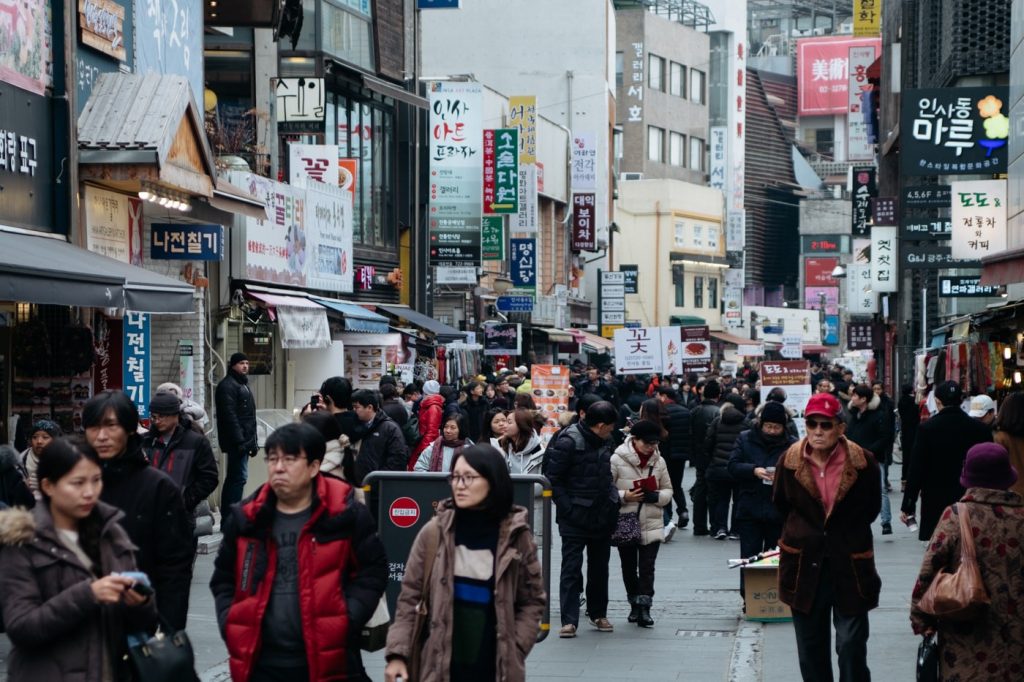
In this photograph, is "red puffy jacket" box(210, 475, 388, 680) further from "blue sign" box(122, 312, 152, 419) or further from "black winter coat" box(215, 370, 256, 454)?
"blue sign" box(122, 312, 152, 419)

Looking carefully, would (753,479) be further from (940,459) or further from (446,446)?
(446,446)

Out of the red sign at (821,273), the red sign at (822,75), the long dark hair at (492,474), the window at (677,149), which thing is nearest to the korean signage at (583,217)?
the window at (677,149)

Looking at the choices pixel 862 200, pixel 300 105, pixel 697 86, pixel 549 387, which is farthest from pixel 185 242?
pixel 697 86

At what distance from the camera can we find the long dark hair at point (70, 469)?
17.9 ft

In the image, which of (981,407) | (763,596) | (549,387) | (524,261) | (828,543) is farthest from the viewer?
(524,261)

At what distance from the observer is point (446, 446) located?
1234cm

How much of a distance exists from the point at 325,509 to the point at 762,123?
299 feet

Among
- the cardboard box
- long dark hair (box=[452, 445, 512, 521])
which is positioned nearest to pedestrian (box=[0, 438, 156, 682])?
long dark hair (box=[452, 445, 512, 521])

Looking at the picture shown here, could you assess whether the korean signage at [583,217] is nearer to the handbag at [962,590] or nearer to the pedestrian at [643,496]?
the pedestrian at [643,496]

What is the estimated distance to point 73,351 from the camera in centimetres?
1496

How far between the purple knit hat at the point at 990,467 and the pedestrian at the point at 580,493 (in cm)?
416

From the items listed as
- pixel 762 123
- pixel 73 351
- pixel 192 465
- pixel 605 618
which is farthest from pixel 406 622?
pixel 762 123

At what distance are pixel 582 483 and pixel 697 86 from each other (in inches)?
2770

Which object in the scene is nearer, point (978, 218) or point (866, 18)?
point (978, 218)
